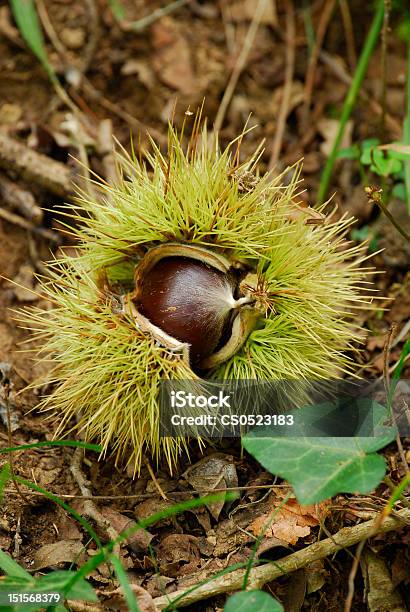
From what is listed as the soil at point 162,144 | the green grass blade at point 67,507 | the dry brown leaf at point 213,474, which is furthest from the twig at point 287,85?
the green grass blade at point 67,507

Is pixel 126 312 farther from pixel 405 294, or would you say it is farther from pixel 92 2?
pixel 92 2

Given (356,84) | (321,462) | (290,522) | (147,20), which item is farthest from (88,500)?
(147,20)

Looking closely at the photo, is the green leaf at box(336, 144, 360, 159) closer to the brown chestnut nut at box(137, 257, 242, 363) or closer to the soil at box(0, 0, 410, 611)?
the soil at box(0, 0, 410, 611)

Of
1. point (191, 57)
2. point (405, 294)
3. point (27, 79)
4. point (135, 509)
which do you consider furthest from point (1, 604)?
point (191, 57)

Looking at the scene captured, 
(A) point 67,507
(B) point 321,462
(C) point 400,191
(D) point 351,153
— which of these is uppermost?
(D) point 351,153

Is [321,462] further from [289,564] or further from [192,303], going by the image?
[192,303]

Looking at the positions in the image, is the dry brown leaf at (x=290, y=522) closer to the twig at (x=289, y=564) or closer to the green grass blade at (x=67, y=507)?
the twig at (x=289, y=564)

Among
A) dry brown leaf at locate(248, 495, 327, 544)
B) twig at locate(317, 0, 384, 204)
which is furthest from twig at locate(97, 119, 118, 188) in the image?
dry brown leaf at locate(248, 495, 327, 544)
